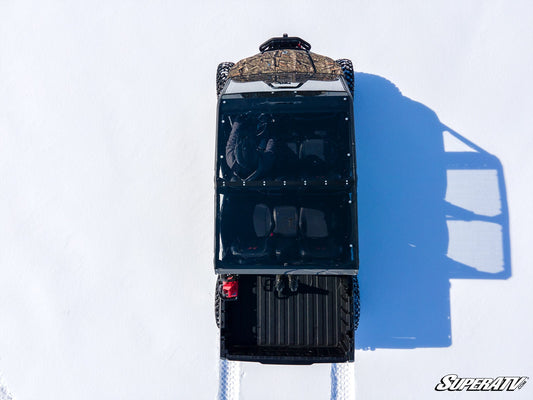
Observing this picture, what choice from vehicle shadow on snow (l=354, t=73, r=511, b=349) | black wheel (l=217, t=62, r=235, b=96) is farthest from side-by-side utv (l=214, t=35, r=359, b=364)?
vehicle shadow on snow (l=354, t=73, r=511, b=349)

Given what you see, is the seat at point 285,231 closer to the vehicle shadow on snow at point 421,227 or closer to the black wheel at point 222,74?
the vehicle shadow on snow at point 421,227

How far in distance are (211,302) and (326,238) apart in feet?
6.38

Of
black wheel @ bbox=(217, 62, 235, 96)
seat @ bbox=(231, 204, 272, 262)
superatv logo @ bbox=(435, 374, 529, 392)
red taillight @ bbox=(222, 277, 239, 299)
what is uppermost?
black wheel @ bbox=(217, 62, 235, 96)

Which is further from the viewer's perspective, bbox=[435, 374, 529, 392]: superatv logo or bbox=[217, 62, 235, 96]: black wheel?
bbox=[435, 374, 529, 392]: superatv logo

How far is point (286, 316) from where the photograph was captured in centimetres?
391

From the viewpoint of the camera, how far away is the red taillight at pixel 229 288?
3.73 metres

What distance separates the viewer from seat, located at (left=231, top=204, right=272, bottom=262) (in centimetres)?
346

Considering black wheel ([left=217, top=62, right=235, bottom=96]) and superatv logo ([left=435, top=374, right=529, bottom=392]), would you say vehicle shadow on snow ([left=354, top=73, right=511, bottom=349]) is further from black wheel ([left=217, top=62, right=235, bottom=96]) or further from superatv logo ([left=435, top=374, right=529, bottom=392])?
black wheel ([left=217, top=62, right=235, bottom=96])

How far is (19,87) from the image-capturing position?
16.0 feet

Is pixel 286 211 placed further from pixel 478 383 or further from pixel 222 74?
pixel 478 383

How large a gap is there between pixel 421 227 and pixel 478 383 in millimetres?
2035

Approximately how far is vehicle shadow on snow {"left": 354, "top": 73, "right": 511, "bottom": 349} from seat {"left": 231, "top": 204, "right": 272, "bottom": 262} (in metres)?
1.55

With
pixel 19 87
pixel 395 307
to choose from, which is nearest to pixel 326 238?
pixel 395 307

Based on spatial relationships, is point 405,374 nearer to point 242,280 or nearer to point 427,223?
point 427,223
